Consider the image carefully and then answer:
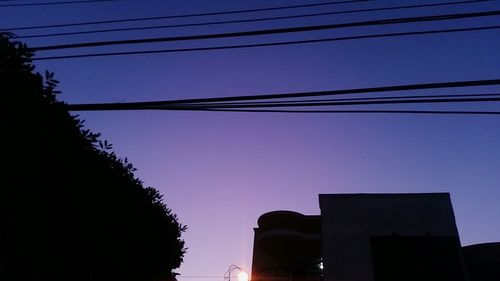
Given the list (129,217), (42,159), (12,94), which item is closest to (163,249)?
(129,217)

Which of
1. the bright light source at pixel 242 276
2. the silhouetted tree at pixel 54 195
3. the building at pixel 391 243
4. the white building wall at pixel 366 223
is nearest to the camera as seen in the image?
the silhouetted tree at pixel 54 195

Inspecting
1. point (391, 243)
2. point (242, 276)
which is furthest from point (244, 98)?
point (391, 243)

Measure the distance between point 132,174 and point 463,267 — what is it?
21383mm

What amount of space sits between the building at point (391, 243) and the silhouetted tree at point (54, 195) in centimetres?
1767

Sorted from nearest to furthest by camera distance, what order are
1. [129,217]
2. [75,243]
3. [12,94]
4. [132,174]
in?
[12,94], [75,243], [129,217], [132,174]

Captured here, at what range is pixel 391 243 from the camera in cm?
2500

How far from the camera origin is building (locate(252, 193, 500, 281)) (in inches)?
951

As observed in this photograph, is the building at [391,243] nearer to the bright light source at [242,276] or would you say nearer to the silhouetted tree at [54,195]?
the bright light source at [242,276]

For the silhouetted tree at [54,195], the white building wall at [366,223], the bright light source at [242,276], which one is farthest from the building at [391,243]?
the silhouetted tree at [54,195]

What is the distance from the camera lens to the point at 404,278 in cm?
2380

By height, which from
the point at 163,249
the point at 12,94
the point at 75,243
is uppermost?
the point at 12,94

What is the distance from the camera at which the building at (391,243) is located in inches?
951

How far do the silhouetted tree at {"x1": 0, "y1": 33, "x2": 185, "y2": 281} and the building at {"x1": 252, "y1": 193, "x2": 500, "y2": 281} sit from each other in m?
17.7

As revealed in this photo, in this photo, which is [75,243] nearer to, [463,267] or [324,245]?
[324,245]
